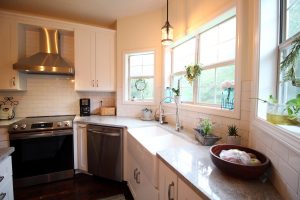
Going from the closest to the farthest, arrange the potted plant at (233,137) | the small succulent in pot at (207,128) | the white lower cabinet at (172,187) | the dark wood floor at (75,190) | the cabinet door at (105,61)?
the white lower cabinet at (172,187) → the potted plant at (233,137) → the small succulent in pot at (207,128) → the dark wood floor at (75,190) → the cabinet door at (105,61)

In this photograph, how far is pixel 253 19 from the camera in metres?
1.21

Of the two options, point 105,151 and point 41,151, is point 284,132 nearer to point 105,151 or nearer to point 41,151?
point 105,151

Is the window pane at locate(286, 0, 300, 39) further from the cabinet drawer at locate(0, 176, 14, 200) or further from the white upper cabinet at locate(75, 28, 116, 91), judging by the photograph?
the white upper cabinet at locate(75, 28, 116, 91)

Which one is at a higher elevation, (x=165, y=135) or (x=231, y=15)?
(x=231, y=15)

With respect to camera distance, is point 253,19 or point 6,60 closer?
point 253,19

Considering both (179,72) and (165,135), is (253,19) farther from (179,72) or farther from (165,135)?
(165,135)

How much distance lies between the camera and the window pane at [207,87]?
71.6 inches

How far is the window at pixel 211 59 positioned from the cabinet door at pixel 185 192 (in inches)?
41.8

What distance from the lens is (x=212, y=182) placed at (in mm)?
831

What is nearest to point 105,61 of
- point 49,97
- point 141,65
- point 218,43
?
point 141,65

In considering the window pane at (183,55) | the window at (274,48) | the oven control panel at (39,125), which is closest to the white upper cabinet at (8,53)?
the oven control panel at (39,125)

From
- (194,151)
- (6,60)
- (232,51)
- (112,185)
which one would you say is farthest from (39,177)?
(232,51)

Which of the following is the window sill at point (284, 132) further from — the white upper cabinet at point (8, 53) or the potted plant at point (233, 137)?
the white upper cabinet at point (8, 53)

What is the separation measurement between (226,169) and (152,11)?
2.64 m
